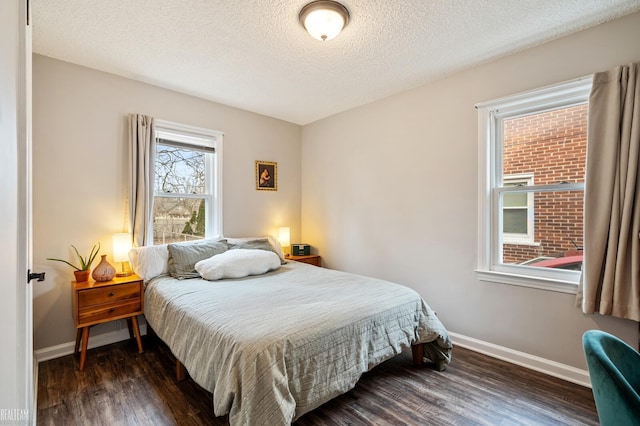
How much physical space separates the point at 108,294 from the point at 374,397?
7.46 ft

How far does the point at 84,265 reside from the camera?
100 inches

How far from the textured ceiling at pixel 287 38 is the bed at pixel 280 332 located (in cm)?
177

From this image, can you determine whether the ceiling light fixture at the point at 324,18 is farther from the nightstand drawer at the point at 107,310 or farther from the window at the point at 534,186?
the nightstand drawer at the point at 107,310

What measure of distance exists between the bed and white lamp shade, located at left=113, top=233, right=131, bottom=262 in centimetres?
7

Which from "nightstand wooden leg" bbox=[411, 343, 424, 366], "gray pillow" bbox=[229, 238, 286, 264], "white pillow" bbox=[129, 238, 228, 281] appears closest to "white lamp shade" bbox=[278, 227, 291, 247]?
"gray pillow" bbox=[229, 238, 286, 264]

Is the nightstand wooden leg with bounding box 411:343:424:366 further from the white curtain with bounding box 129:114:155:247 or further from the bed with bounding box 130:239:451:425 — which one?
the white curtain with bounding box 129:114:155:247

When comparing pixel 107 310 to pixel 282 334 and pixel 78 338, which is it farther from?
pixel 282 334

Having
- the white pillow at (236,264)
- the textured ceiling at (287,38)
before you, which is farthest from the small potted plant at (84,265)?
the textured ceiling at (287,38)

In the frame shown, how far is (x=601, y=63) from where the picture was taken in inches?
81.5

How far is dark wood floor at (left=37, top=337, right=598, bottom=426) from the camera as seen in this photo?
1.76 m

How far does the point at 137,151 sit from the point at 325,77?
2.00 metres

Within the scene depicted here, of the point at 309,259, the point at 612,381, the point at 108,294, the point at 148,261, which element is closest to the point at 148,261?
the point at 148,261

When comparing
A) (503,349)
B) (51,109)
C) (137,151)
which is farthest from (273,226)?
(503,349)

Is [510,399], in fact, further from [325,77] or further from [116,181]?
[116,181]
